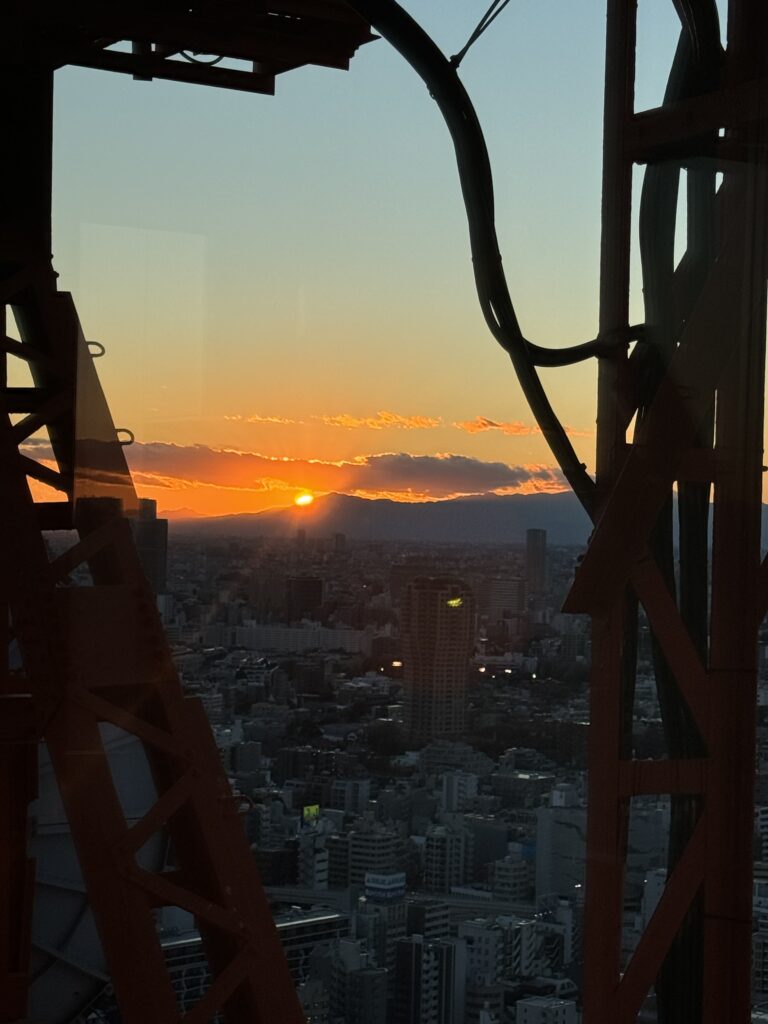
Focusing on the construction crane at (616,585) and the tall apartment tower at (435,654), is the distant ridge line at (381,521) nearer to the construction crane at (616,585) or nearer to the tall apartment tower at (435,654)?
the tall apartment tower at (435,654)

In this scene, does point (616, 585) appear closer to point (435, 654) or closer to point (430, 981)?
point (435, 654)

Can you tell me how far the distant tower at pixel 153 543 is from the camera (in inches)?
148

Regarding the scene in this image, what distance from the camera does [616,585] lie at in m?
2.52

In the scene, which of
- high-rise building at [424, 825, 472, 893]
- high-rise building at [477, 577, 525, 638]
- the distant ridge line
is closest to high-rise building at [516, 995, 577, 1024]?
high-rise building at [424, 825, 472, 893]

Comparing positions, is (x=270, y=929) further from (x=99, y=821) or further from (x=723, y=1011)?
(x=723, y=1011)

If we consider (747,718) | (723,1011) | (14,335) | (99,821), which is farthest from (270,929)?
(14,335)

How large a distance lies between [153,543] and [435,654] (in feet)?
2.83

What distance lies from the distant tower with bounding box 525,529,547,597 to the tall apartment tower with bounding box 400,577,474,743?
0.90ft

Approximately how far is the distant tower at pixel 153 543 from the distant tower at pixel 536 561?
3.31ft

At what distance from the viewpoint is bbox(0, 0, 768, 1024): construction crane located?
8.21 feet

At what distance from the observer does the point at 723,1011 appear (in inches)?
101

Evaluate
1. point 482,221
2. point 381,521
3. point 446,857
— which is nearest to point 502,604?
point 381,521

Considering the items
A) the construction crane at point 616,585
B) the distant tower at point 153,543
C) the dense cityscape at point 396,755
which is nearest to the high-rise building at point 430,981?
the dense cityscape at point 396,755

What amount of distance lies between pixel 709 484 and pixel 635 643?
37 centimetres
